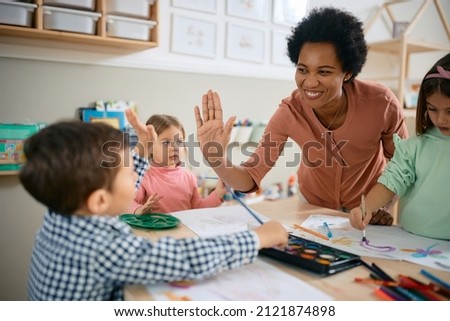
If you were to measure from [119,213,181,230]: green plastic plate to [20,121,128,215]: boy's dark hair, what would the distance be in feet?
0.83

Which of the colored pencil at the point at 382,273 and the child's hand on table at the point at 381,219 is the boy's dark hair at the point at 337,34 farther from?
the colored pencil at the point at 382,273

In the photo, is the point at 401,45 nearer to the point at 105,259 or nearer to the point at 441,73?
the point at 441,73

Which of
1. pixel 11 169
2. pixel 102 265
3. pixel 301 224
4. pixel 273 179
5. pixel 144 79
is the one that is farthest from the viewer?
pixel 273 179

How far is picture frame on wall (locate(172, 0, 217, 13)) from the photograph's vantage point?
1793mm

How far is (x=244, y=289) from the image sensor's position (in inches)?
23.7

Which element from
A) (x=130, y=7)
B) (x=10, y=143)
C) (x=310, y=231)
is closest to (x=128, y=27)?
(x=130, y=7)

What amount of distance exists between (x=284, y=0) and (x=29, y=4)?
4.13 ft

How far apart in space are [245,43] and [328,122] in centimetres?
97

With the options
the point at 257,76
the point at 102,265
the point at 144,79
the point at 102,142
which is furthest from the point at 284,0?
the point at 102,265

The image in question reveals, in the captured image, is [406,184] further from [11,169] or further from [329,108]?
[11,169]

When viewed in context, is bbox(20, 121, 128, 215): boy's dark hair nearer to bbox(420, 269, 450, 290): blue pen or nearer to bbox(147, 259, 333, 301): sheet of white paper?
bbox(147, 259, 333, 301): sheet of white paper

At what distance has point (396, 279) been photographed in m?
0.63

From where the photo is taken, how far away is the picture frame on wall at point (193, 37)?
1.80m

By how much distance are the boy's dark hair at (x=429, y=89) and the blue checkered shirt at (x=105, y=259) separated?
595 mm
